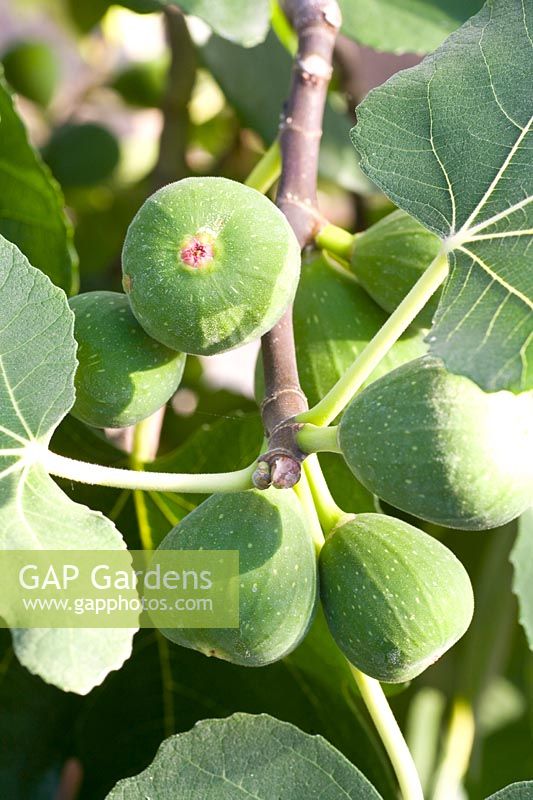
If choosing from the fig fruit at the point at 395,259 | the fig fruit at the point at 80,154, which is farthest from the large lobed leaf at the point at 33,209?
the fig fruit at the point at 80,154

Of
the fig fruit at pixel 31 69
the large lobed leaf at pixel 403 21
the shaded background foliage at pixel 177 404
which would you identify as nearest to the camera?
the shaded background foliage at pixel 177 404

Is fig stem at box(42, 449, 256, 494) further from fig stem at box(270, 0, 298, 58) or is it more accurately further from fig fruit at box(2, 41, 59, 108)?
fig fruit at box(2, 41, 59, 108)

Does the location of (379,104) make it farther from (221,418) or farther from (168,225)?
(221,418)

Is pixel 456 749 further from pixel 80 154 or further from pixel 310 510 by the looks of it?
pixel 80 154

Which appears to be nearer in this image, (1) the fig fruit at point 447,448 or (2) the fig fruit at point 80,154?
(1) the fig fruit at point 447,448

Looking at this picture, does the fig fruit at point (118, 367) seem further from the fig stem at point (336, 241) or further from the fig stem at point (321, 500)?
the fig stem at point (336, 241)

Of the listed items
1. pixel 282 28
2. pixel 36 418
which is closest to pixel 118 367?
pixel 36 418

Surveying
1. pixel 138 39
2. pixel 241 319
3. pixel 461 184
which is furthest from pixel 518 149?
pixel 138 39
